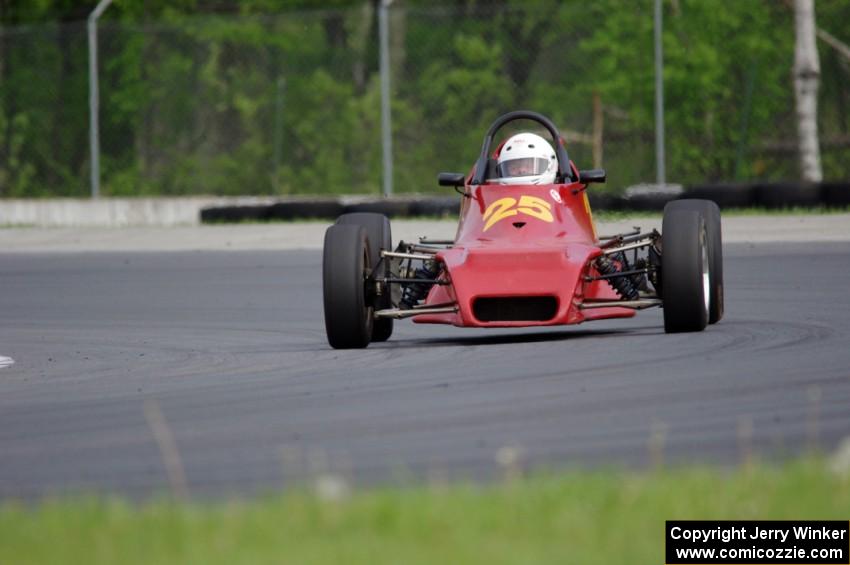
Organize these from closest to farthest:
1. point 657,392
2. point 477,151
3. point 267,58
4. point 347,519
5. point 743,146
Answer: point 347,519 < point 657,392 < point 743,146 < point 477,151 < point 267,58

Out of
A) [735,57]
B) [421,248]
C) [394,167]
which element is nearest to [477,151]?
[394,167]

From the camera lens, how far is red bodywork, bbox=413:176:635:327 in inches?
408

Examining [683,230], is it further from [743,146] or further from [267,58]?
[267,58]

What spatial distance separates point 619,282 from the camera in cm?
1138

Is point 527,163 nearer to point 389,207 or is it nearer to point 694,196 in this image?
point 694,196

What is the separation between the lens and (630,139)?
23594mm

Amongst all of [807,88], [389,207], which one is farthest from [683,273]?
[807,88]

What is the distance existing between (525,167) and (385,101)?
11.4 meters

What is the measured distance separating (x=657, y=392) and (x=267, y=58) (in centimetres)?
1909

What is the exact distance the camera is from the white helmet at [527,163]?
1191 centimetres

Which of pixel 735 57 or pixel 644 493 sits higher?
pixel 735 57

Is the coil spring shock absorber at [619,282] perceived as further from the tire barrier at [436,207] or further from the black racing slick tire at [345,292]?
the tire barrier at [436,207]

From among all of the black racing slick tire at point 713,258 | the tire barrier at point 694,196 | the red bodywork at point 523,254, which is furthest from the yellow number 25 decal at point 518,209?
the tire barrier at point 694,196

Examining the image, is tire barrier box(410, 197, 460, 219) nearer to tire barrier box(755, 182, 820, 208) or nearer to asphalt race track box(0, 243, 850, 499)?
tire barrier box(755, 182, 820, 208)
